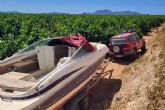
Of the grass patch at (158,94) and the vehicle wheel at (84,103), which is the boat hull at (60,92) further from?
the grass patch at (158,94)

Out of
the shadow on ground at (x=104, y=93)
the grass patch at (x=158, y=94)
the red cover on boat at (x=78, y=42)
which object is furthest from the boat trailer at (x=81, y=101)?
the grass patch at (x=158, y=94)

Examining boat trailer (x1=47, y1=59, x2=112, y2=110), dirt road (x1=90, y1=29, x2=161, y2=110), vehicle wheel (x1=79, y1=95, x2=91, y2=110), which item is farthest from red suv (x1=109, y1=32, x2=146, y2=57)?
vehicle wheel (x1=79, y1=95, x2=91, y2=110)

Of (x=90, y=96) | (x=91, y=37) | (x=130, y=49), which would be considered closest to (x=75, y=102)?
(x=90, y=96)

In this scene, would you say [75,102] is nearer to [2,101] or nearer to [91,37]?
[2,101]

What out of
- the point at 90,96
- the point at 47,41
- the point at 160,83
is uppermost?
the point at 47,41

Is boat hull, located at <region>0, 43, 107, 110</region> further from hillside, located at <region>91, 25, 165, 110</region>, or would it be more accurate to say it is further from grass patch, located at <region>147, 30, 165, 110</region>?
grass patch, located at <region>147, 30, 165, 110</region>

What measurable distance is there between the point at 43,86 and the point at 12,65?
2.85 m

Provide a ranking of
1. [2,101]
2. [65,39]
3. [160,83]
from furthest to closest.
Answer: [65,39] → [160,83] → [2,101]

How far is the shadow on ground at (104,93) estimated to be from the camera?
12.1 metres

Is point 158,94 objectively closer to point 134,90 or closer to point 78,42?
point 134,90

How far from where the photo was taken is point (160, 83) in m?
11.3

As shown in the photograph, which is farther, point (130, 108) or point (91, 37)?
point (91, 37)

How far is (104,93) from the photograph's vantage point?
534 inches

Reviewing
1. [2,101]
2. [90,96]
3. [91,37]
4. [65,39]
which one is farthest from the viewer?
[91,37]
